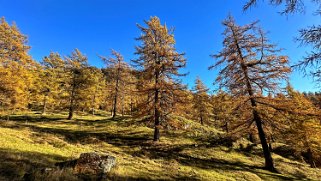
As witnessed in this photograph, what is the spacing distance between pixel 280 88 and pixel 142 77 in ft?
41.5

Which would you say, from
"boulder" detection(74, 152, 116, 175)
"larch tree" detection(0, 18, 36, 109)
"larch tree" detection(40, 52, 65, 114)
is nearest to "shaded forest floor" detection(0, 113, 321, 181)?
"boulder" detection(74, 152, 116, 175)

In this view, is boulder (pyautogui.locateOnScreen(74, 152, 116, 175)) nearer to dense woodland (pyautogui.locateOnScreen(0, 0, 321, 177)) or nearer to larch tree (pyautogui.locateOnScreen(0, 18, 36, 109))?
dense woodland (pyautogui.locateOnScreen(0, 0, 321, 177))

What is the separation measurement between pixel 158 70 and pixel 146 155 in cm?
857

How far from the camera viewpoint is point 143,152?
52.5 ft

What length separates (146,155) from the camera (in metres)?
15.4

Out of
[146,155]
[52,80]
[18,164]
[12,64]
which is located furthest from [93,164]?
[52,80]

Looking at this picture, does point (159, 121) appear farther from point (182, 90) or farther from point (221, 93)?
point (221, 93)

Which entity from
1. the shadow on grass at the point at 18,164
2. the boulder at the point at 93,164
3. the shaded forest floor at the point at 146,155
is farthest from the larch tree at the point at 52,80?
the boulder at the point at 93,164

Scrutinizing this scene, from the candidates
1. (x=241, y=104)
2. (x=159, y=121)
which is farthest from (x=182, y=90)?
(x=241, y=104)

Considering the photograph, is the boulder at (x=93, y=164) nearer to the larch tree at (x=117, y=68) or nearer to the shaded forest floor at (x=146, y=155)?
the shaded forest floor at (x=146, y=155)

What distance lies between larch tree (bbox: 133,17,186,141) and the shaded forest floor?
3.31 metres

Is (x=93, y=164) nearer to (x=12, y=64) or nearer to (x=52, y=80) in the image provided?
(x=12, y=64)

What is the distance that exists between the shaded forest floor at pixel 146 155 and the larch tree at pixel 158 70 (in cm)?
331

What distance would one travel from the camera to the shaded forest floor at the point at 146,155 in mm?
9242
